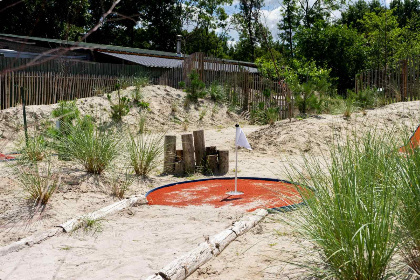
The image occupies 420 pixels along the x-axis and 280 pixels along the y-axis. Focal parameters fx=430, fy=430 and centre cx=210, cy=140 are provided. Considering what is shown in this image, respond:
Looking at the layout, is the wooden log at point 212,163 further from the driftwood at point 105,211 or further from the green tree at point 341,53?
the green tree at point 341,53

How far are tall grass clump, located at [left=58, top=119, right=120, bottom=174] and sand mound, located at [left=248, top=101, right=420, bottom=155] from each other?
4199 mm

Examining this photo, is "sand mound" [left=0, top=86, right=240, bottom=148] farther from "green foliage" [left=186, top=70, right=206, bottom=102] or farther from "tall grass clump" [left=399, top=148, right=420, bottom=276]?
"tall grass clump" [left=399, top=148, right=420, bottom=276]

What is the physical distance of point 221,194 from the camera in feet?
19.0

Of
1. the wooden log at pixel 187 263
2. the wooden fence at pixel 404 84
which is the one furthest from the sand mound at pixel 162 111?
the wooden log at pixel 187 263

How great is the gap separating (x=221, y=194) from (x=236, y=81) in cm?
1084

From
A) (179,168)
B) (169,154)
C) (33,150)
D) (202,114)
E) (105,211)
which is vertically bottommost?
(105,211)

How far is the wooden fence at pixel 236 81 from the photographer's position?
1539 cm

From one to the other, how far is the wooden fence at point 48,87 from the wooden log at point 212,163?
739 centimetres

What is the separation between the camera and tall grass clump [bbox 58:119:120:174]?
236 inches

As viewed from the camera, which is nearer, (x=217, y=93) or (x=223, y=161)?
(x=223, y=161)

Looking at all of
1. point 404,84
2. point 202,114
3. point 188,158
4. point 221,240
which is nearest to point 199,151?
point 188,158

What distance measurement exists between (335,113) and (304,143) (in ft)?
10.2

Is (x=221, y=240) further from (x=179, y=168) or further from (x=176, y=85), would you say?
(x=176, y=85)

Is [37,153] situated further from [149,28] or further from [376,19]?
[149,28]
